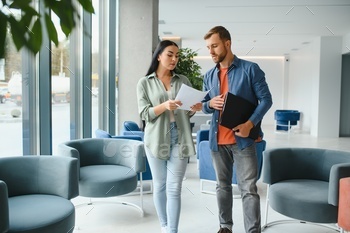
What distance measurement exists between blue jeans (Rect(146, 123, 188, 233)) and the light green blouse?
0.04m

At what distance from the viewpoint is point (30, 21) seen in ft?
1.59

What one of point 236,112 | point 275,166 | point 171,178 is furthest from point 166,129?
point 275,166

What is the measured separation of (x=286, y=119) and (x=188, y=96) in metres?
9.63

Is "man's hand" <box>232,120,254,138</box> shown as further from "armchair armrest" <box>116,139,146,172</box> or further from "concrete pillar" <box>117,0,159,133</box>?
"concrete pillar" <box>117,0,159,133</box>

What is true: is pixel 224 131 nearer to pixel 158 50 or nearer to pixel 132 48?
pixel 158 50

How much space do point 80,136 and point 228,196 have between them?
2611 millimetres

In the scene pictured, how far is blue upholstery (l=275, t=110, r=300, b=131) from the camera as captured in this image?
11102mm

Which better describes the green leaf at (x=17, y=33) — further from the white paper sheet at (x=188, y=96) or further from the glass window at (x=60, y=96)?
the glass window at (x=60, y=96)

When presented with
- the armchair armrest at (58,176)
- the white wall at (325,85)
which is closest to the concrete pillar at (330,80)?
the white wall at (325,85)

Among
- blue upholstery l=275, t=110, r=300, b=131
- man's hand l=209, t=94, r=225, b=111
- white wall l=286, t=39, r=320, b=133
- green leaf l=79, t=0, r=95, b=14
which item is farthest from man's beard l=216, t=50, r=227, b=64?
blue upholstery l=275, t=110, r=300, b=131

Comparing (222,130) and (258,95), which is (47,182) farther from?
(258,95)

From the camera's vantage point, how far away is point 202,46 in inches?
449

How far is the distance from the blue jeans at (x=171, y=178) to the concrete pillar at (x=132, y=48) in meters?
3.42

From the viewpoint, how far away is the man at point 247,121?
2.25 m
